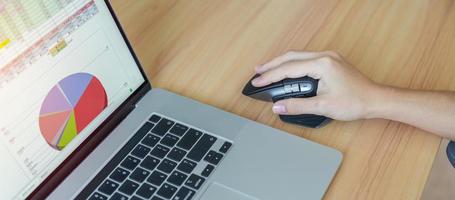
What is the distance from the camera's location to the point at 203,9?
102 cm

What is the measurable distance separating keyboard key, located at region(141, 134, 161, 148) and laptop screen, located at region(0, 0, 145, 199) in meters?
0.08

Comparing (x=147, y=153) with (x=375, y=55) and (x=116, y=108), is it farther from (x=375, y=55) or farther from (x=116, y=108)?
(x=375, y=55)

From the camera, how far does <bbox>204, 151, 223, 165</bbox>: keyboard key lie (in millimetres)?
717

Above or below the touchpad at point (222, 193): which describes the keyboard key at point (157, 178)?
above

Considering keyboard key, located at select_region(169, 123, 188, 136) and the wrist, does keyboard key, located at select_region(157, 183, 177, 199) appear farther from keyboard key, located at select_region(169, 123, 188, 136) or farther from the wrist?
the wrist

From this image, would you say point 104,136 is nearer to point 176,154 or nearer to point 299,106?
point 176,154

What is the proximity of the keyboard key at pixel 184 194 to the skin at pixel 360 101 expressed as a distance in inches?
7.4

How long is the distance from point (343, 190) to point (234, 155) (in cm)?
16

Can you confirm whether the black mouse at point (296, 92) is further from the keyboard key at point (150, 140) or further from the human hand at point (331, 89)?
the keyboard key at point (150, 140)

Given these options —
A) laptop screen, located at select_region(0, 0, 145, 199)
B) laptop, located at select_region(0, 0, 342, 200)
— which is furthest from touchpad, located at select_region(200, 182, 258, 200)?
laptop screen, located at select_region(0, 0, 145, 199)

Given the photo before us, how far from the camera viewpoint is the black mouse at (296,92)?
30.1 inches

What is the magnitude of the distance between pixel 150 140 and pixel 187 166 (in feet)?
0.25

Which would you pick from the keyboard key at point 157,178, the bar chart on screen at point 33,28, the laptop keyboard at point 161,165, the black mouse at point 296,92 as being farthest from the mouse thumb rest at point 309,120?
the bar chart on screen at point 33,28

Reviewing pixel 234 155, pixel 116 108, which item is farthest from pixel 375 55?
pixel 116 108
